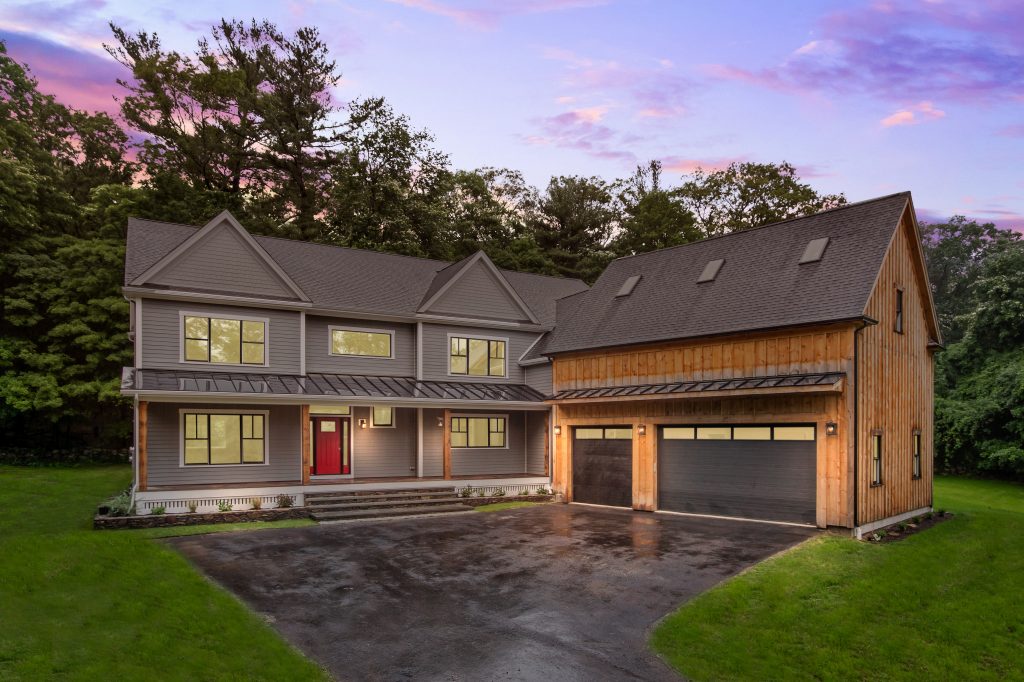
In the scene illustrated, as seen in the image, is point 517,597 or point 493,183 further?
point 493,183

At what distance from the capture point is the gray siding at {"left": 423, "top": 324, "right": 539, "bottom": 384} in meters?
23.9

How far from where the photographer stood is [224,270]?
66.7ft

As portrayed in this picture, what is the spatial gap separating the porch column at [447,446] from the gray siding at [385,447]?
1550mm

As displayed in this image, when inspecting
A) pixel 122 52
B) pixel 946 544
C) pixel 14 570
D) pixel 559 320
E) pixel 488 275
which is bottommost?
pixel 946 544

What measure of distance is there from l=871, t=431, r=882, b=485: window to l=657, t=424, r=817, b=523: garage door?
5.14ft

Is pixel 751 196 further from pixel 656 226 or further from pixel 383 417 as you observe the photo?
Result: pixel 383 417

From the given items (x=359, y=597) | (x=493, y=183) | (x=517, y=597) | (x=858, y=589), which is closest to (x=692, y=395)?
(x=858, y=589)

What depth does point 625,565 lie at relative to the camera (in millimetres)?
12586

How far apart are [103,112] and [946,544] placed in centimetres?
4418

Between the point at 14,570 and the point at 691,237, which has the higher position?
the point at 691,237

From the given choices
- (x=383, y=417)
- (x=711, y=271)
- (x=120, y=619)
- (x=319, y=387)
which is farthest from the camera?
(x=383, y=417)

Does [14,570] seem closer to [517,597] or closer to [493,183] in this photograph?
[517,597]

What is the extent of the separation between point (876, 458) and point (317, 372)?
55.3 feet

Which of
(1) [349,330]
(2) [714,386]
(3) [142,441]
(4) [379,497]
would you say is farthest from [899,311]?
(3) [142,441]
